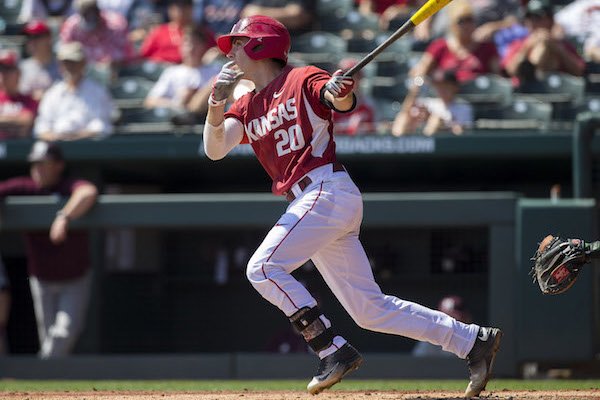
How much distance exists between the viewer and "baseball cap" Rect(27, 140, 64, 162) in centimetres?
760

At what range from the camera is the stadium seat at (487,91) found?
8305 millimetres

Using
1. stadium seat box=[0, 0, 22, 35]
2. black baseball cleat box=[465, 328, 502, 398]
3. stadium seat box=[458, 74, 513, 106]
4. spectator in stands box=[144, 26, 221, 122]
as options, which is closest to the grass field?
black baseball cleat box=[465, 328, 502, 398]

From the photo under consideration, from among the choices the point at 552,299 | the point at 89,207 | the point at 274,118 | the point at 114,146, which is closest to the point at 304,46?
the point at 114,146

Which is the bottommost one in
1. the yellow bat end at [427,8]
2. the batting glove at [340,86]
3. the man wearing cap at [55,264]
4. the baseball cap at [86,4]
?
the man wearing cap at [55,264]

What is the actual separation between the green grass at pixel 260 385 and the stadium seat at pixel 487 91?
2407 millimetres

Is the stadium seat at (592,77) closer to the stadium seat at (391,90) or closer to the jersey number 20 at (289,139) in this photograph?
the stadium seat at (391,90)

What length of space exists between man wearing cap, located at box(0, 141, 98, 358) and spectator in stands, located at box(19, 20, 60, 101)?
156 cm

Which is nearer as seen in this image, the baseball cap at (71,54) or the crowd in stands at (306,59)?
Result: the crowd in stands at (306,59)

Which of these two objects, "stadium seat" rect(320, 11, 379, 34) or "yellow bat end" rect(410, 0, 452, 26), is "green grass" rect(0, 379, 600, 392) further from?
"stadium seat" rect(320, 11, 379, 34)

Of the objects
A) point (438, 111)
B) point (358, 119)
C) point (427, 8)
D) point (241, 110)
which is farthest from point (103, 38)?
point (427, 8)

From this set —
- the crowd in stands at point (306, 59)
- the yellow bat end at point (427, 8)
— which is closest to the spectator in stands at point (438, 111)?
the crowd in stands at point (306, 59)

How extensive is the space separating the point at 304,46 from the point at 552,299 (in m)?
3.57

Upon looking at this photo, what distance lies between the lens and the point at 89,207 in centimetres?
742

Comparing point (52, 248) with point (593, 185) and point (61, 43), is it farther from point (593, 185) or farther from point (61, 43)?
point (593, 185)
